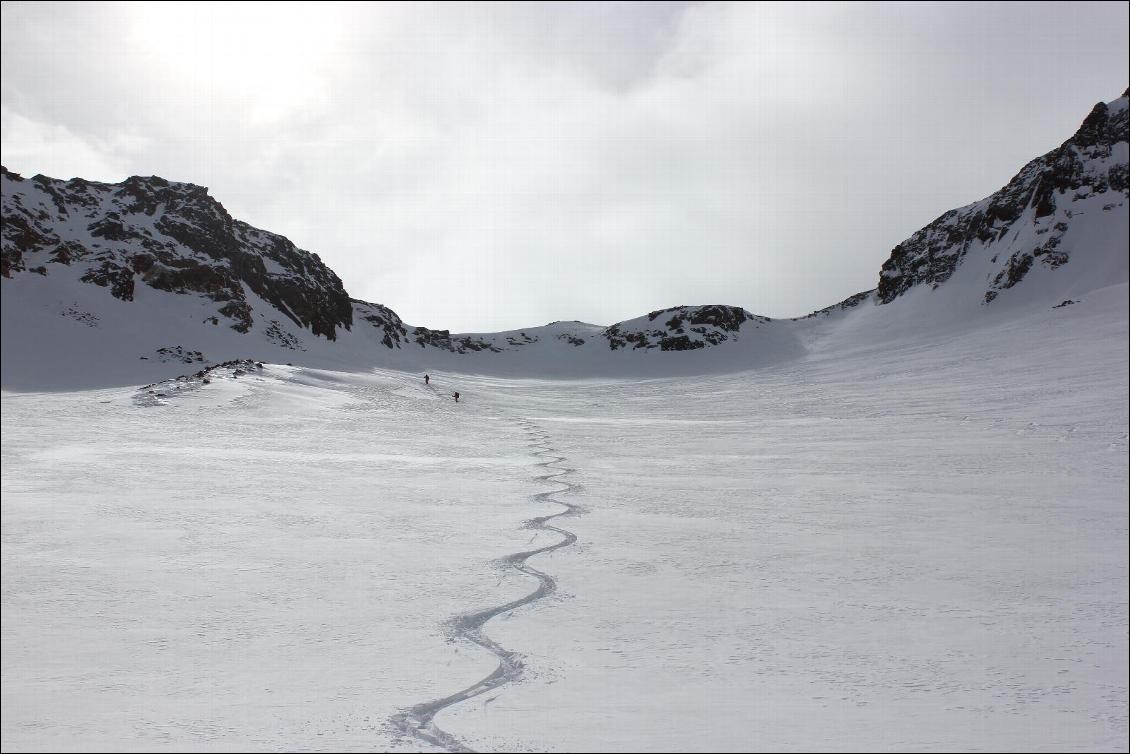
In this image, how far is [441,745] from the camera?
334 centimetres

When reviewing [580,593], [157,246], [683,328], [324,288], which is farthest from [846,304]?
[580,593]

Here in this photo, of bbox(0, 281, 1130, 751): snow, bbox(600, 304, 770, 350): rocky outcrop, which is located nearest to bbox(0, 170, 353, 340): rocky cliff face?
bbox(600, 304, 770, 350): rocky outcrop

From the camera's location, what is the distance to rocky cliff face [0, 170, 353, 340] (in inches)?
2099

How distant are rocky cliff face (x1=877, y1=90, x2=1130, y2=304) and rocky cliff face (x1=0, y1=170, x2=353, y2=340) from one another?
69.1 meters

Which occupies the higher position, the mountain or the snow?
the mountain

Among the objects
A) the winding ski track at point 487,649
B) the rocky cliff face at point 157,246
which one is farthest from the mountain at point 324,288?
the winding ski track at point 487,649

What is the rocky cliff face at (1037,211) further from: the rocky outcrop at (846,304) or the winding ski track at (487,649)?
the winding ski track at (487,649)

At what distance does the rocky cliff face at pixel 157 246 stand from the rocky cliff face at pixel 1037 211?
69066 mm

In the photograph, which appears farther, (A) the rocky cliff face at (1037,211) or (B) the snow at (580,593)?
(A) the rocky cliff face at (1037,211)

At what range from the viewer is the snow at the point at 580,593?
3.53 m

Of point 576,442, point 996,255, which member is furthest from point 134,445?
point 996,255

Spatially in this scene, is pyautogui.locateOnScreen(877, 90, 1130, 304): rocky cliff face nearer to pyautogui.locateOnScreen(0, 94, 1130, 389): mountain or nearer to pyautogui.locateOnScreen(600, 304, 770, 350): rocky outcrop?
pyautogui.locateOnScreen(0, 94, 1130, 389): mountain

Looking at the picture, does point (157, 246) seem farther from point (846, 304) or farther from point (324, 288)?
point (846, 304)

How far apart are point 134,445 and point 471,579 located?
1105 centimetres
